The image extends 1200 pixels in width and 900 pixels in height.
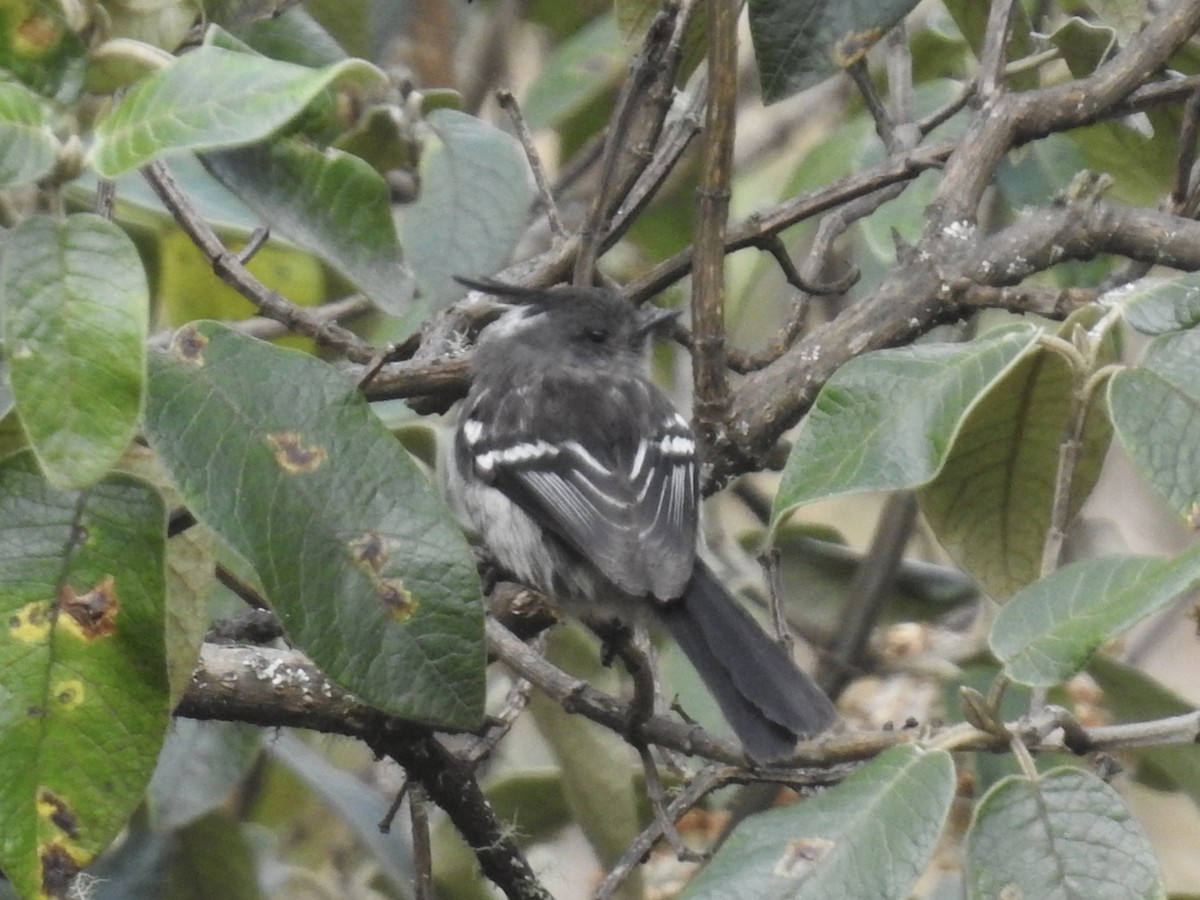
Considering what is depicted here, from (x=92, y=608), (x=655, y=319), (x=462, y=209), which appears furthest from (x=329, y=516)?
(x=655, y=319)

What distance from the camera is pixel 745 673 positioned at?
2318 millimetres

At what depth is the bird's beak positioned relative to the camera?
3.25 meters

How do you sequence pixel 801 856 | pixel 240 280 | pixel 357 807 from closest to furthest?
1. pixel 801 856
2. pixel 240 280
3. pixel 357 807

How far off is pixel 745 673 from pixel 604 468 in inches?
Result: 26.2

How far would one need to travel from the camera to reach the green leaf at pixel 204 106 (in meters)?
1.50

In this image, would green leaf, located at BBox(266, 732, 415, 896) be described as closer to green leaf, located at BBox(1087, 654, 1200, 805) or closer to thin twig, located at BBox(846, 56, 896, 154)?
green leaf, located at BBox(1087, 654, 1200, 805)

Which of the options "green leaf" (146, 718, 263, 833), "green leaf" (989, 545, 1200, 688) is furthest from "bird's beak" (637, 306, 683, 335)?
A: "green leaf" (989, 545, 1200, 688)

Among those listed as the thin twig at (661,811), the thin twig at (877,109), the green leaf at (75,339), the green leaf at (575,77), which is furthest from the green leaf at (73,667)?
the green leaf at (575,77)

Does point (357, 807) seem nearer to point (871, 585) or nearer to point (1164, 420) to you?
point (871, 585)

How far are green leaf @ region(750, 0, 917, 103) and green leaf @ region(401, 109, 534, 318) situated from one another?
57 centimetres

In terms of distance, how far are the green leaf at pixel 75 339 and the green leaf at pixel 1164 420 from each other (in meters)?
1.05

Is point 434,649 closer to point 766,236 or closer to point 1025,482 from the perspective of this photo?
point 1025,482

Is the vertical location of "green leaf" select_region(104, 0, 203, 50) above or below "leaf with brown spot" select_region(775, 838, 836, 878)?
above

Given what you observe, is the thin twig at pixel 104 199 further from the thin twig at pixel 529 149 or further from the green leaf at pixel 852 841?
the green leaf at pixel 852 841
